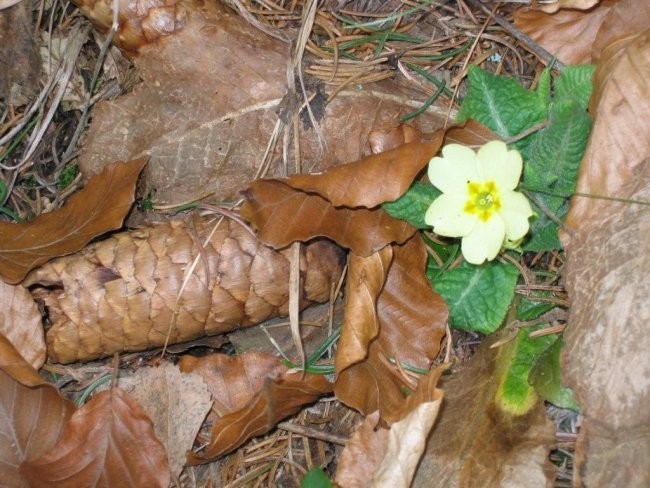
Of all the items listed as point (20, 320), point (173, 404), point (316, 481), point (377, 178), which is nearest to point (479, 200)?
point (377, 178)

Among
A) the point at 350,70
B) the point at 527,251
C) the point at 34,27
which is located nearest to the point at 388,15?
the point at 350,70

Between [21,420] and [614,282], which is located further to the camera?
[21,420]

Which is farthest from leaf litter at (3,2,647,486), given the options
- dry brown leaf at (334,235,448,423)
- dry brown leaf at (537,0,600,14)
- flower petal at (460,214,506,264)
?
flower petal at (460,214,506,264)

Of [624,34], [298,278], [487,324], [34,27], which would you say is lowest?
[487,324]

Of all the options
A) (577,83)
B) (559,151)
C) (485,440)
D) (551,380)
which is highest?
(577,83)

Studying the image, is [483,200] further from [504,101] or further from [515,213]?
[504,101]

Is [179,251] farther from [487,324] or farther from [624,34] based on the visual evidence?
[624,34]

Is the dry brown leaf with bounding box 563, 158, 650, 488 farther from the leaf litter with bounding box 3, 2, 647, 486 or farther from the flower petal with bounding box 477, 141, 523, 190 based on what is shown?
the flower petal with bounding box 477, 141, 523, 190
